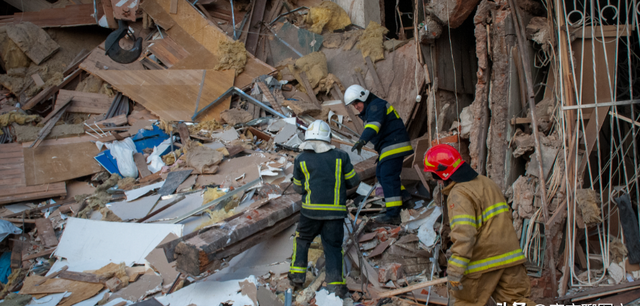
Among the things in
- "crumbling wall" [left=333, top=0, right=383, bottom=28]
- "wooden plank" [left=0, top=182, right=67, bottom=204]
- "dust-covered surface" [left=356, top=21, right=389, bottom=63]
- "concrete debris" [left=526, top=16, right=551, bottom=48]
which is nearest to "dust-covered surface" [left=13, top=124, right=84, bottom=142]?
"wooden plank" [left=0, top=182, right=67, bottom=204]

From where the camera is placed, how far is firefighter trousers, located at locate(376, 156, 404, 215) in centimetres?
476

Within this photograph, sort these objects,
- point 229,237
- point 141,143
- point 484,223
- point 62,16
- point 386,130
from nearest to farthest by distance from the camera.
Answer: point 484,223 < point 229,237 < point 386,130 < point 141,143 < point 62,16

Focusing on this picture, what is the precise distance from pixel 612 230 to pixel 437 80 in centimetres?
246

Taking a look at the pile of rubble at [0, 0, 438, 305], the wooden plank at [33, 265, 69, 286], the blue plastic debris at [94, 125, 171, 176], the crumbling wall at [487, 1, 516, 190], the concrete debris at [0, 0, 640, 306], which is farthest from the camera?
the blue plastic debris at [94, 125, 171, 176]

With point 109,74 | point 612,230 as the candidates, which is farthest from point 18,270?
point 612,230

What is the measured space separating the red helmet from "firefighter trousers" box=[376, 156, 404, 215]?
1.94 metres

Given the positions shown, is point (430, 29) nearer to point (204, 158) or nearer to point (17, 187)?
point (204, 158)

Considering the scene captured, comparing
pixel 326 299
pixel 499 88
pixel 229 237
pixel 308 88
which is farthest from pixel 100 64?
pixel 499 88

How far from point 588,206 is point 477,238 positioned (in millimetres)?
1265

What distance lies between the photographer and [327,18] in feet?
28.5

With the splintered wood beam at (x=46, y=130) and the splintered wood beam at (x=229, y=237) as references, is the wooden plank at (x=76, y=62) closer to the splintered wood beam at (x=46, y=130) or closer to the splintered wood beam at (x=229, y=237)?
the splintered wood beam at (x=46, y=130)

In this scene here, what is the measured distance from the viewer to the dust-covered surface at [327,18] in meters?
8.70

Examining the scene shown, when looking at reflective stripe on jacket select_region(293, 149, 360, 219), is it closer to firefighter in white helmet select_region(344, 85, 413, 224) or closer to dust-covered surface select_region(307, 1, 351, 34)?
firefighter in white helmet select_region(344, 85, 413, 224)

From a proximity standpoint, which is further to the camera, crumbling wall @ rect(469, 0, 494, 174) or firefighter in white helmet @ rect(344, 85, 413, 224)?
firefighter in white helmet @ rect(344, 85, 413, 224)
